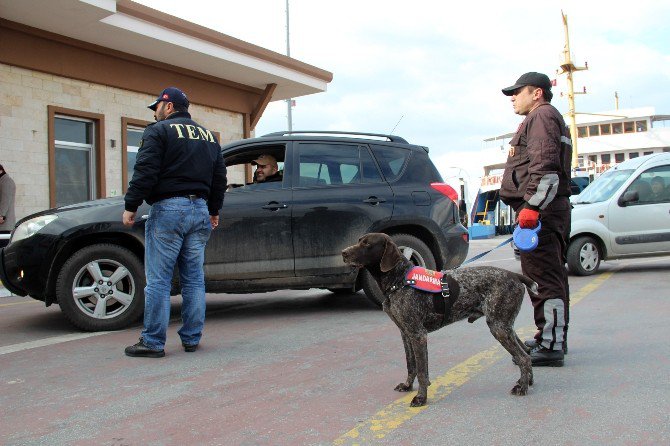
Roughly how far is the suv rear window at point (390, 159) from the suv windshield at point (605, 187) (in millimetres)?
4916

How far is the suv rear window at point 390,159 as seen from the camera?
7.07 metres

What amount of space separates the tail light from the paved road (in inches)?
59.9

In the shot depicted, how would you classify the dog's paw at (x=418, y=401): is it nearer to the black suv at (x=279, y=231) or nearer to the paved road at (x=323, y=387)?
the paved road at (x=323, y=387)

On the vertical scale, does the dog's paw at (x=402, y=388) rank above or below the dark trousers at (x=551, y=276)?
below

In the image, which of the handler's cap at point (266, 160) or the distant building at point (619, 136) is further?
the distant building at point (619, 136)

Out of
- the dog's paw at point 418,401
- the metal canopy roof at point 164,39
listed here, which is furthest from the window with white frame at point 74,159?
the dog's paw at point 418,401

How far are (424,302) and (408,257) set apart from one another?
3044 millimetres

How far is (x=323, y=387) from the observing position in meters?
4.02

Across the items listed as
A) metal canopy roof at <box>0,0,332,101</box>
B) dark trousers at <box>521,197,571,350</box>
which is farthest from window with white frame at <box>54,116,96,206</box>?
dark trousers at <box>521,197,571,350</box>

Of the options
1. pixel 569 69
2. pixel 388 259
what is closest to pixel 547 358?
pixel 388 259

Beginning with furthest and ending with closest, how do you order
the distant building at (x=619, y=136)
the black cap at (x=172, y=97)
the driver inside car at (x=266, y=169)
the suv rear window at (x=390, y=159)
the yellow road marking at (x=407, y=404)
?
the distant building at (x=619, y=136)
the suv rear window at (x=390, y=159)
the driver inside car at (x=266, y=169)
the black cap at (x=172, y=97)
the yellow road marking at (x=407, y=404)

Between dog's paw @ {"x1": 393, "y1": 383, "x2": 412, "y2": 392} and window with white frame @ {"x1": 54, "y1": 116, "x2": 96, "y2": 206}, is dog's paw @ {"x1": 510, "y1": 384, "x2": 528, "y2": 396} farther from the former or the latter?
window with white frame @ {"x1": 54, "y1": 116, "x2": 96, "y2": 206}

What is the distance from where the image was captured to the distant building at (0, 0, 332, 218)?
11.6 m

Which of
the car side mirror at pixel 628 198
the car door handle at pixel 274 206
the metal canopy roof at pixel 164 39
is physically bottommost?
the car door handle at pixel 274 206
